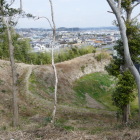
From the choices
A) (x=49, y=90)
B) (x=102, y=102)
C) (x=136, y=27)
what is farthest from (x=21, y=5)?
(x=102, y=102)

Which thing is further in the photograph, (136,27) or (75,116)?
(75,116)

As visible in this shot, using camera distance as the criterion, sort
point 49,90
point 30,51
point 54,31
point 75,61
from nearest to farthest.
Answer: point 54,31
point 49,90
point 75,61
point 30,51

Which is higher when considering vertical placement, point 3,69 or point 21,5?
point 21,5

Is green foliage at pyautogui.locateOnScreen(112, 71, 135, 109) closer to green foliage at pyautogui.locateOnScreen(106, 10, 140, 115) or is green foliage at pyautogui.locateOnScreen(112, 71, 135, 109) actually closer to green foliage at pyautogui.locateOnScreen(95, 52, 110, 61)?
green foliage at pyautogui.locateOnScreen(106, 10, 140, 115)

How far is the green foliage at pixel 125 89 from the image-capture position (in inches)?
667

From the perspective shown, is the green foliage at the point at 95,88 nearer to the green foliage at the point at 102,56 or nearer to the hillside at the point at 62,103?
the hillside at the point at 62,103

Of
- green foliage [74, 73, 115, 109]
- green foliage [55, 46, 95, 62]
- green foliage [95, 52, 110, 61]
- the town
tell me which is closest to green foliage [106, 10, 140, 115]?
the town

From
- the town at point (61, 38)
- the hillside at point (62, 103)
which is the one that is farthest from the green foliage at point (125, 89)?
the town at point (61, 38)

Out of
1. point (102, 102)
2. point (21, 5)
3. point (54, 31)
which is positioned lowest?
point (102, 102)

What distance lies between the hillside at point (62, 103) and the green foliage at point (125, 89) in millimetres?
1951

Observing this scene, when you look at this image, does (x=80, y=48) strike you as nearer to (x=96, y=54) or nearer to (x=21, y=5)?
(x=96, y=54)

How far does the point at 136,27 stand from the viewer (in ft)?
55.8

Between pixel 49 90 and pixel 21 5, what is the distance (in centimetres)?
1526

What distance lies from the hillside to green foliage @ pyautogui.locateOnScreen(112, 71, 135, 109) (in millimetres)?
1951
